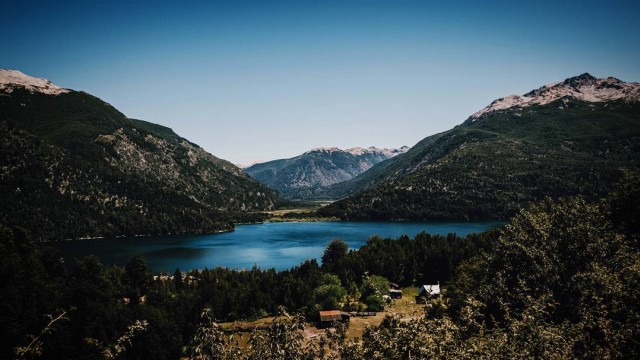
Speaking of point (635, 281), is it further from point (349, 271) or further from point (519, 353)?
point (349, 271)

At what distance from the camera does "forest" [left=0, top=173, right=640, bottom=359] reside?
62.2 ft

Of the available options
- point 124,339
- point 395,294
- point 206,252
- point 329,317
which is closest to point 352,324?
point 329,317

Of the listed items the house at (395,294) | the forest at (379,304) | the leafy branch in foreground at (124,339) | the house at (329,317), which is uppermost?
the leafy branch in foreground at (124,339)

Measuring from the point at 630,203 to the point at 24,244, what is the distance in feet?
363

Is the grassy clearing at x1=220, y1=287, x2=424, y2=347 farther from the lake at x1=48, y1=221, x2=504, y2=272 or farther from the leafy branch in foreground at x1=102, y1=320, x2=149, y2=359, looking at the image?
the lake at x1=48, y1=221, x2=504, y2=272

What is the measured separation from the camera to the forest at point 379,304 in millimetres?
18953

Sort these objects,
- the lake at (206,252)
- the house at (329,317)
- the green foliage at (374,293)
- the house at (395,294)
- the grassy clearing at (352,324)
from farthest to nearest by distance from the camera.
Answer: the lake at (206,252) → the house at (395,294) → the green foliage at (374,293) → the house at (329,317) → the grassy clearing at (352,324)

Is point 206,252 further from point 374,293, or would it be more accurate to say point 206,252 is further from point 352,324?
point 352,324

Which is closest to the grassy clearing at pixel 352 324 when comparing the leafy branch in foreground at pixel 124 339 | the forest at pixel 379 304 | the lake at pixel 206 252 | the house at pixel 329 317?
the house at pixel 329 317

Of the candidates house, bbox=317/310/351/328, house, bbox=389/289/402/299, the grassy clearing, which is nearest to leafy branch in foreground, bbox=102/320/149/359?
the grassy clearing

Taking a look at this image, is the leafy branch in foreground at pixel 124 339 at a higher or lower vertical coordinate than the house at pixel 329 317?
higher

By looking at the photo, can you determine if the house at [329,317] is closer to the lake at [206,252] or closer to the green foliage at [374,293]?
the green foliage at [374,293]

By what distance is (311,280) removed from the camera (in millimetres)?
88688

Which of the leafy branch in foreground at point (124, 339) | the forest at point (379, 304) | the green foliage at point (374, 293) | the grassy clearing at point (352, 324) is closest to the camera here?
the leafy branch in foreground at point (124, 339)
